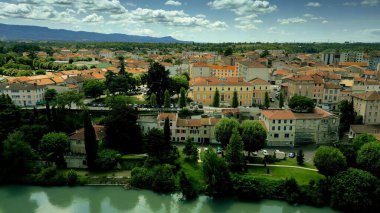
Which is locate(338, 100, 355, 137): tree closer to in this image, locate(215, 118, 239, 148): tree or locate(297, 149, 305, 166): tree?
locate(297, 149, 305, 166): tree

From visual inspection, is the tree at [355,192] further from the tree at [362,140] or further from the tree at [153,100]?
the tree at [153,100]

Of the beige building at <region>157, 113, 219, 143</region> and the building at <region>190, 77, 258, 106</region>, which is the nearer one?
the beige building at <region>157, 113, 219, 143</region>

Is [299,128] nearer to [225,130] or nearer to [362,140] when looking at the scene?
[362,140]

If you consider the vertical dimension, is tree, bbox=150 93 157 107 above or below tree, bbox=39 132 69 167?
above

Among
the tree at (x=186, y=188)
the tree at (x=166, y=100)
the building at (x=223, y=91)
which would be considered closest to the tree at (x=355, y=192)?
the tree at (x=186, y=188)

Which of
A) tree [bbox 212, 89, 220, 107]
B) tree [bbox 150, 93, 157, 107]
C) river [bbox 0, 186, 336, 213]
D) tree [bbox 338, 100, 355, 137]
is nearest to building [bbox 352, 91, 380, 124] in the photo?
tree [bbox 338, 100, 355, 137]

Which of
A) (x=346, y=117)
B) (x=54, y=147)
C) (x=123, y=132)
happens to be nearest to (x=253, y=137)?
(x=123, y=132)

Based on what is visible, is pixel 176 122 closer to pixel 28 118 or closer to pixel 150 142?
pixel 150 142
